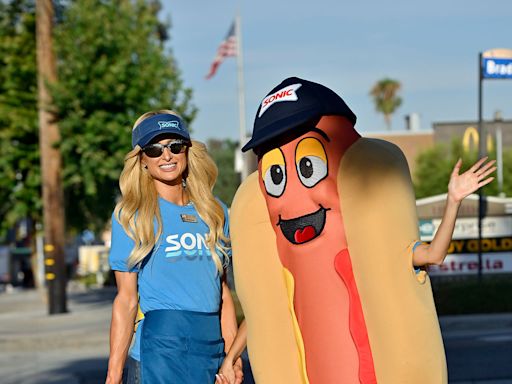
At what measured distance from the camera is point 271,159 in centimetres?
415

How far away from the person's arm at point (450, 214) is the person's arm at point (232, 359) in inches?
41.5

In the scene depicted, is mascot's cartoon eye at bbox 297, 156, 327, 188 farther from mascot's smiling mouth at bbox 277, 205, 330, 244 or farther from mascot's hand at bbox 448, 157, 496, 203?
mascot's hand at bbox 448, 157, 496, 203

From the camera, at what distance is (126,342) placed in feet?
15.5

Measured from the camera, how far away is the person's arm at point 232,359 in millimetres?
4559

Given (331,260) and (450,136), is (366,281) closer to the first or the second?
(331,260)

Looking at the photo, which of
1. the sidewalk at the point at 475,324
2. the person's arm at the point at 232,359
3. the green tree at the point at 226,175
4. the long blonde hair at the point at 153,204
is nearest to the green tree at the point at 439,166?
the green tree at the point at 226,175

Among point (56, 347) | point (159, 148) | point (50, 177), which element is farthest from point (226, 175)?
point (159, 148)

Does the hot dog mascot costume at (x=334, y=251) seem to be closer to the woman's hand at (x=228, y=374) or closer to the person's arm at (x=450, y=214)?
the person's arm at (x=450, y=214)

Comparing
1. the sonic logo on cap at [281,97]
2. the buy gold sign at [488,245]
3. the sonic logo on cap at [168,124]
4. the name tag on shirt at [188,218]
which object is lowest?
the buy gold sign at [488,245]

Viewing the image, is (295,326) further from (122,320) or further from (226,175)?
(226,175)

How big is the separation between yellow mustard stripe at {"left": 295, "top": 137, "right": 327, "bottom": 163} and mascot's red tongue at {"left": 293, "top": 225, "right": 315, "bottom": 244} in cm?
27

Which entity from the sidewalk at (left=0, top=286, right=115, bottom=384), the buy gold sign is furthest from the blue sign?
the sidewalk at (left=0, top=286, right=115, bottom=384)

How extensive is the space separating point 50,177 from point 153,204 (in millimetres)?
17230

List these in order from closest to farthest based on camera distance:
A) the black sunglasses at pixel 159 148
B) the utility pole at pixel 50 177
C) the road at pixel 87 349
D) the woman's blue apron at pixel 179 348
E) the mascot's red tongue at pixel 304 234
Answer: the mascot's red tongue at pixel 304 234, the woman's blue apron at pixel 179 348, the black sunglasses at pixel 159 148, the road at pixel 87 349, the utility pole at pixel 50 177
